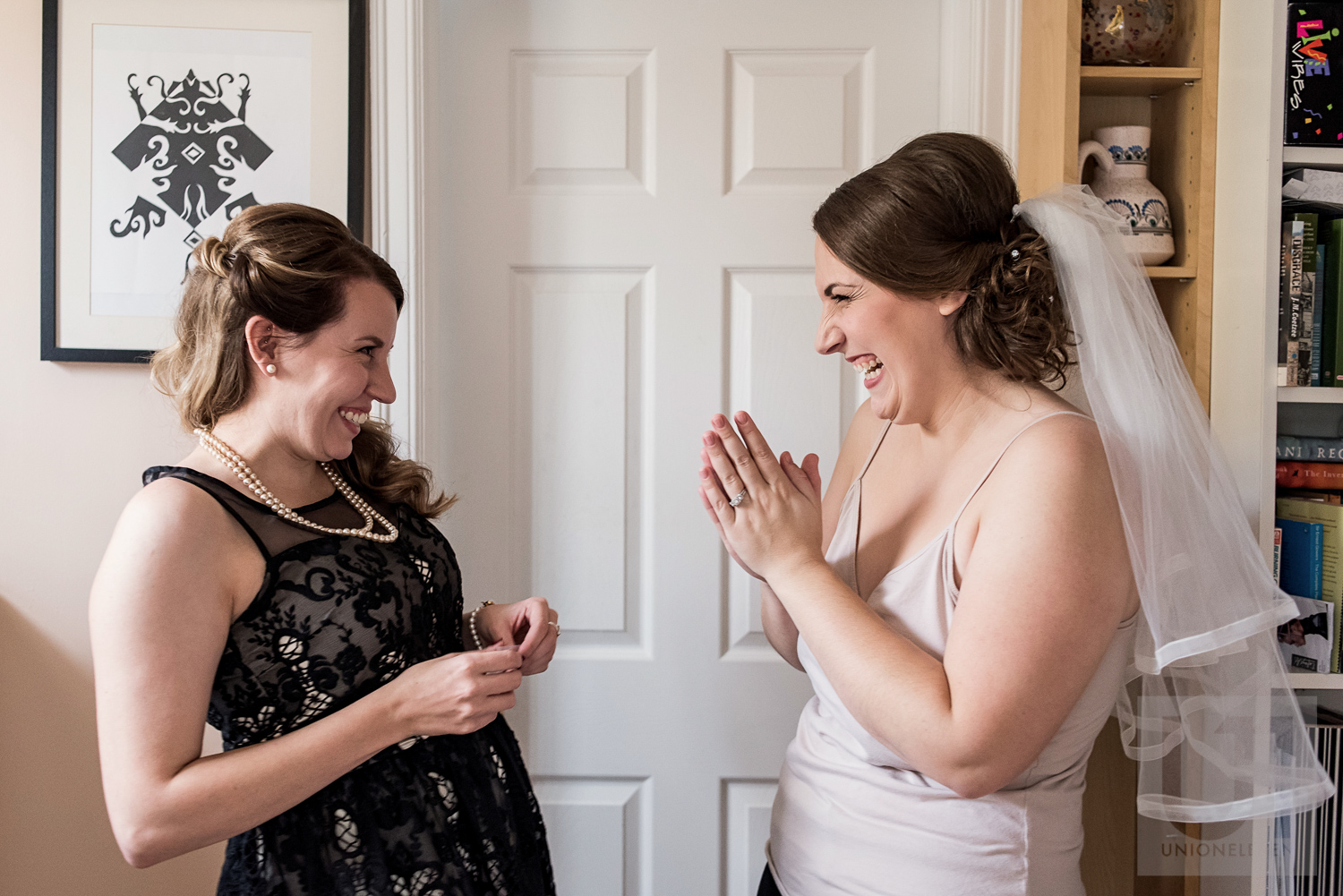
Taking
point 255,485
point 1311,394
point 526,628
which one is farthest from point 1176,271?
point 255,485

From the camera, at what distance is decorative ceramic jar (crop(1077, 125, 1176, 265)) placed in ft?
4.51

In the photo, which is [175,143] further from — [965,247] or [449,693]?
[965,247]

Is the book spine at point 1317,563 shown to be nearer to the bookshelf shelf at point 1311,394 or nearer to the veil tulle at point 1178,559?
the bookshelf shelf at point 1311,394

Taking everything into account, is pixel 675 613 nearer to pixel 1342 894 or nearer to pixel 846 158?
pixel 846 158

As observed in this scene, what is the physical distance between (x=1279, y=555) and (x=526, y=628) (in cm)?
112

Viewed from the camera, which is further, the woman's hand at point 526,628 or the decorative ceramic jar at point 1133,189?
the decorative ceramic jar at point 1133,189

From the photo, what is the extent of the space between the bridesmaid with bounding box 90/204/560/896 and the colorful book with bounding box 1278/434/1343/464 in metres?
1.19

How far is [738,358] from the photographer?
164 centimetres

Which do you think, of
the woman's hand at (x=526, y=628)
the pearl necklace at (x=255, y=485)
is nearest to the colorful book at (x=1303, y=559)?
the woman's hand at (x=526, y=628)

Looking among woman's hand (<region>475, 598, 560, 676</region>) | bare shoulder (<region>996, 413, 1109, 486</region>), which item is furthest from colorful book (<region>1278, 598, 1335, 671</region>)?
woman's hand (<region>475, 598, 560, 676</region>)

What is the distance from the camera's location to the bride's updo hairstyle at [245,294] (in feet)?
3.07

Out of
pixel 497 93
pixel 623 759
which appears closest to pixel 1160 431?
pixel 623 759

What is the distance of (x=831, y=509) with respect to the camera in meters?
1.26

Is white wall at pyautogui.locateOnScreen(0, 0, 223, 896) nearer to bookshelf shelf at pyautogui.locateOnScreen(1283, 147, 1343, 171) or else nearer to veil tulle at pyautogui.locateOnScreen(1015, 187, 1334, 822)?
veil tulle at pyautogui.locateOnScreen(1015, 187, 1334, 822)
